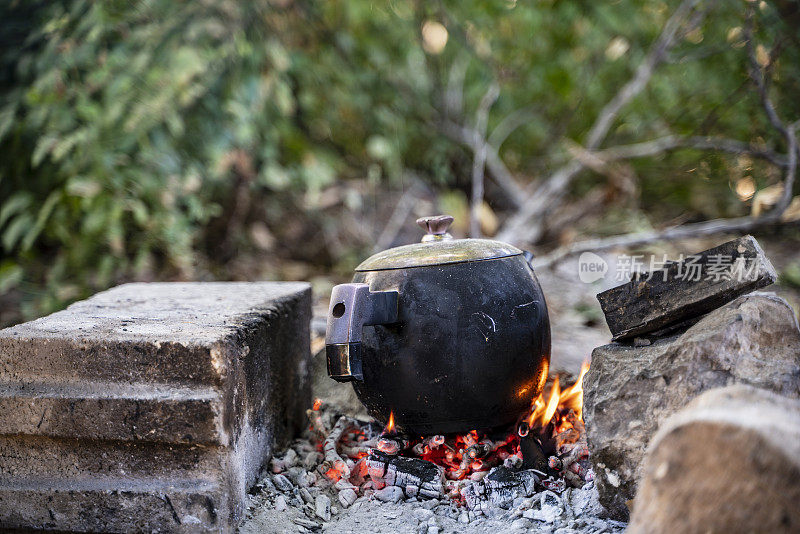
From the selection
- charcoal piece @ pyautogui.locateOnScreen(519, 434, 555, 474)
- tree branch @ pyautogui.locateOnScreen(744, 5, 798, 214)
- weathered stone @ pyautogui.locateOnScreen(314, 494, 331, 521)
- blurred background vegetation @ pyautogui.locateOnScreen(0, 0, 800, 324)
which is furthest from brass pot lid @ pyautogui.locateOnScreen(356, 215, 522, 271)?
blurred background vegetation @ pyautogui.locateOnScreen(0, 0, 800, 324)

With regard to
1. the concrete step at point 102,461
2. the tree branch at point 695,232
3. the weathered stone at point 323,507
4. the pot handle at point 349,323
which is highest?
the tree branch at point 695,232

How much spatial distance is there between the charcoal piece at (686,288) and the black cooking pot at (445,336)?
28 cm

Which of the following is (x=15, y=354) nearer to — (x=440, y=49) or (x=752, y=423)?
(x=752, y=423)

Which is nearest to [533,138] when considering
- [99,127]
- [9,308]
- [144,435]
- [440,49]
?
[440,49]

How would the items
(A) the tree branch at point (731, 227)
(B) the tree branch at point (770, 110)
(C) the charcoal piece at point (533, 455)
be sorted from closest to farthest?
(C) the charcoal piece at point (533, 455) → (B) the tree branch at point (770, 110) → (A) the tree branch at point (731, 227)

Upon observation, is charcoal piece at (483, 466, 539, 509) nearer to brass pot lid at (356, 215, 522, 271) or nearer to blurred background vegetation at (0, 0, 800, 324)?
brass pot lid at (356, 215, 522, 271)

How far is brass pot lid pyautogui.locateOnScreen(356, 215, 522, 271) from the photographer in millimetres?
1923

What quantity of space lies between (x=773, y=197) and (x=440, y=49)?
335 centimetres

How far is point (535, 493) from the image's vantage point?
1876mm

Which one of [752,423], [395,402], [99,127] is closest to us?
[752,423]

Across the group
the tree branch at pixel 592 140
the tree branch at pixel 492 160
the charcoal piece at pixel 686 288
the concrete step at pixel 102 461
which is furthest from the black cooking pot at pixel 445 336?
the tree branch at pixel 492 160

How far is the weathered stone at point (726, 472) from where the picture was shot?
0.97 m

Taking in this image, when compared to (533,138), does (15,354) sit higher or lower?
lower

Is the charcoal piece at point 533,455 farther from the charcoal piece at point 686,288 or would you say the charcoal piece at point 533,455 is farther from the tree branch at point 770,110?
the tree branch at point 770,110
